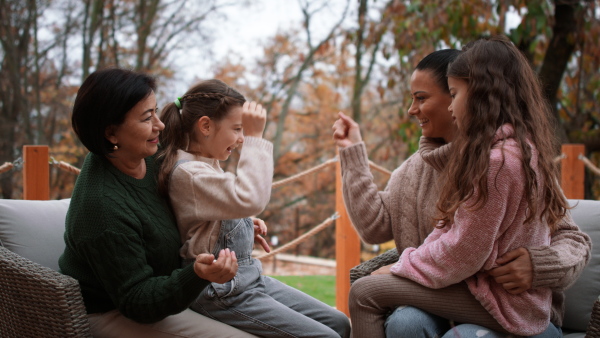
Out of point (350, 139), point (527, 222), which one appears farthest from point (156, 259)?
point (527, 222)

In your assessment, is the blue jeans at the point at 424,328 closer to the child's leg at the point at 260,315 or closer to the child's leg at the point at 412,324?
the child's leg at the point at 412,324

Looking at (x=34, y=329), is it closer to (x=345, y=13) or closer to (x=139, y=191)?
(x=139, y=191)

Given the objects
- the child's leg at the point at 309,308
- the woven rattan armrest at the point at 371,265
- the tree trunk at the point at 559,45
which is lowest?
the child's leg at the point at 309,308

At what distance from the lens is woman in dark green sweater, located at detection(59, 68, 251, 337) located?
1468 mm

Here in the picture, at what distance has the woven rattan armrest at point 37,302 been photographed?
5.06ft

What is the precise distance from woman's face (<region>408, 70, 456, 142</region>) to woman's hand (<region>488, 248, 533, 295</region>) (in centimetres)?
54

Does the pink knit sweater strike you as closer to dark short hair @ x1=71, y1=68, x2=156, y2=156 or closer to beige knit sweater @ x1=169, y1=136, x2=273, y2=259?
beige knit sweater @ x1=169, y1=136, x2=273, y2=259

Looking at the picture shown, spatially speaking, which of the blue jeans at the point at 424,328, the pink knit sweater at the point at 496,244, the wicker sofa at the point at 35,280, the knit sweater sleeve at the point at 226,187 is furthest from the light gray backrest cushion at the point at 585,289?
the wicker sofa at the point at 35,280

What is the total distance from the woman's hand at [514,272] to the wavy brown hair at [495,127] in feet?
0.36

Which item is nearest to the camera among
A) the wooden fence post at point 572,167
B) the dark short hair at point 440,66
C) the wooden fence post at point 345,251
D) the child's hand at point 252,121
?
the child's hand at point 252,121

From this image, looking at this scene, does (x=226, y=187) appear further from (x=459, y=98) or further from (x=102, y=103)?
(x=459, y=98)

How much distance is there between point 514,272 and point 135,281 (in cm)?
104

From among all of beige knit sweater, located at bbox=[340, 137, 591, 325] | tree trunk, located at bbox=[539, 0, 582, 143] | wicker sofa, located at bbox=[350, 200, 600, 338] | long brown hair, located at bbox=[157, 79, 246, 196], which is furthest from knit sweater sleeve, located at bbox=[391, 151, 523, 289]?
tree trunk, located at bbox=[539, 0, 582, 143]

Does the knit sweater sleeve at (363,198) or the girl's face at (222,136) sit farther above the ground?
the girl's face at (222,136)
